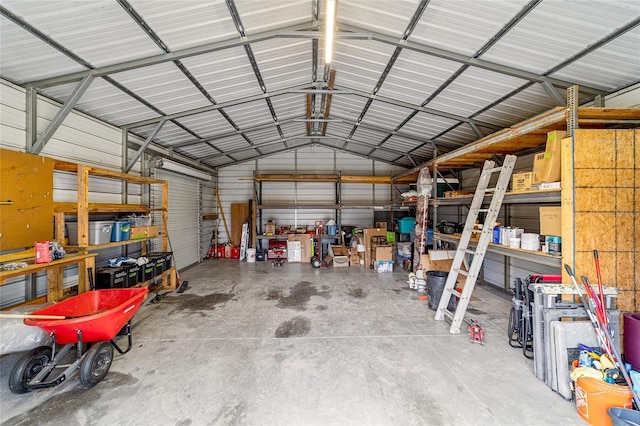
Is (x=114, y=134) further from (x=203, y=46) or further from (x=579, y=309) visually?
(x=579, y=309)

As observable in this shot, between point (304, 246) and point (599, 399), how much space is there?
7.08 metres

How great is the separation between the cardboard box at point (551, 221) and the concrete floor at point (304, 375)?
1444 mm

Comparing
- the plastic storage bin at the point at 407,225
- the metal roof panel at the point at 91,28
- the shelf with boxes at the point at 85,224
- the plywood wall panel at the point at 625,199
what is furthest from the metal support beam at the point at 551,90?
the shelf with boxes at the point at 85,224

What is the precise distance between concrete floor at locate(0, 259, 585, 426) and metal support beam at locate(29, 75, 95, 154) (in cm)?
253

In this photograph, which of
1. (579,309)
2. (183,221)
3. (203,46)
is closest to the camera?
(579,309)

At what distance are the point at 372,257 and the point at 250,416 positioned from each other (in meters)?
5.98

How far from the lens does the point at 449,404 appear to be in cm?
221

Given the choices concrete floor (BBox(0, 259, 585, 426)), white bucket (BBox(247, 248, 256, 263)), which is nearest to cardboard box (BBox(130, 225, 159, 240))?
concrete floor (BBox(0, 259, 585, 426))

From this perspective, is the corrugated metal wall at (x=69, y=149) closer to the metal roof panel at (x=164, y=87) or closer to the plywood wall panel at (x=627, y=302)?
the metal roof panel at (x=164, y=87)

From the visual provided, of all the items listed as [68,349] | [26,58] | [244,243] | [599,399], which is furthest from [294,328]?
[244,243]

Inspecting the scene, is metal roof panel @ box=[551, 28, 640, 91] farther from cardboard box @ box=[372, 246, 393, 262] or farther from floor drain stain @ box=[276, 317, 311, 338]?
cardboard box @ box=[372, 246, 393, 262]

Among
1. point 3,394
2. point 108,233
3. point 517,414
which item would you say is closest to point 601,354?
point 517,414

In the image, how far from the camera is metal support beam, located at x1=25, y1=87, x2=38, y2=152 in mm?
3324

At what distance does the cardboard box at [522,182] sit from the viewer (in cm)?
317
